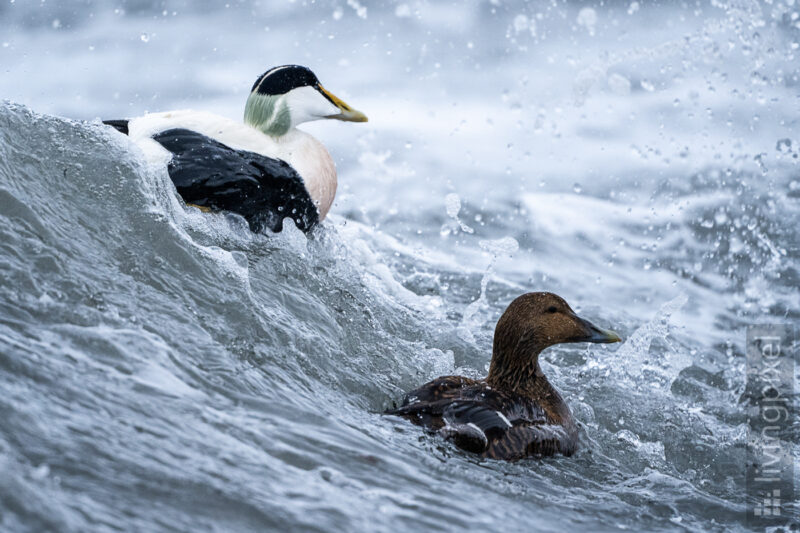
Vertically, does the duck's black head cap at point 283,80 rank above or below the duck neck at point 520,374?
above

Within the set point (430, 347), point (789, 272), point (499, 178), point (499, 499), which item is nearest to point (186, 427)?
point (499, 499)

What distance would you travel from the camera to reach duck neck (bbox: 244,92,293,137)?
18.3 feet

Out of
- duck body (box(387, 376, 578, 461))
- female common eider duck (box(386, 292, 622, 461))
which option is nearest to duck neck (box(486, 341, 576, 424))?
female common eider duck (box(386, 292, 622, 461))

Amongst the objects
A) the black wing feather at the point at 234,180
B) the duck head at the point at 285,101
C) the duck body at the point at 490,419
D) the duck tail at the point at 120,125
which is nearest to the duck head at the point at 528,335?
the duck body at the point at 490,419

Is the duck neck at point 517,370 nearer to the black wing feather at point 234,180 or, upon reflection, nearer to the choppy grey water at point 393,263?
the choppy grey water at point 393,263

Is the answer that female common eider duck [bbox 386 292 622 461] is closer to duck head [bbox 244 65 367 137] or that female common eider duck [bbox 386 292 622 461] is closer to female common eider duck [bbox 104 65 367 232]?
female common eider duck [bbox 104 65 367 232]

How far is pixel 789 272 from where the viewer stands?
292 inches

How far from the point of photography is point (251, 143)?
5.28 m

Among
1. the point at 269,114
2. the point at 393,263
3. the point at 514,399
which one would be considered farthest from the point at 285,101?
the point at 514,399

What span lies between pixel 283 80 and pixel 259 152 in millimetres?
569

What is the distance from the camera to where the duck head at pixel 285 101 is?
557 cm

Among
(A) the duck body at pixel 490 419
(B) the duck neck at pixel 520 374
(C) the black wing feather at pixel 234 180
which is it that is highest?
(C) the black wing feather at pixel 234 180

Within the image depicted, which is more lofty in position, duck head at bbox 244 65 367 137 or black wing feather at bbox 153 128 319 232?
duck head at bbox 244 65 367 137

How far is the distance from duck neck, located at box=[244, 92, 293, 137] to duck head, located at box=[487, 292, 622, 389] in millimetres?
1810
